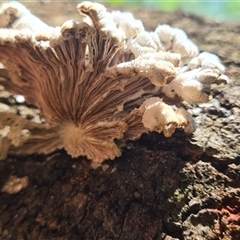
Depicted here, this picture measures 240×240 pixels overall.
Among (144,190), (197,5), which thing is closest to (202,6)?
(197,5)

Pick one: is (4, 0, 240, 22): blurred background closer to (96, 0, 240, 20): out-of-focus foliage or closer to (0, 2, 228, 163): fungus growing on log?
(96, 0, 240, 20): out-of-focus foliage

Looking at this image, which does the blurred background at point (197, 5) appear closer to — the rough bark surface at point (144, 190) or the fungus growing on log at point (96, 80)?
the rough bark surface at point (144, 190)

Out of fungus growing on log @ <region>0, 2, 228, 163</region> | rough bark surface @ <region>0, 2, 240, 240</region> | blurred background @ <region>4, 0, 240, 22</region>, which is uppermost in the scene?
blurred background @ <region>4, 0, 240, 22</region>

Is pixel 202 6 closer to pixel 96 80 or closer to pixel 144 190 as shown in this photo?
pixel 96 80

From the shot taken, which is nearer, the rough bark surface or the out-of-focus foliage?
the rough bark surface

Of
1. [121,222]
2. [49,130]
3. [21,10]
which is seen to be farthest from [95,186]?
[21,10]

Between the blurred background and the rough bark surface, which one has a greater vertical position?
the blurred background

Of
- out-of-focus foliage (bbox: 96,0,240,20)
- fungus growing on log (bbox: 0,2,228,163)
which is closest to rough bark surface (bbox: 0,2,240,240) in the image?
fungus growing on log (bbox: 0,2,228,163)
